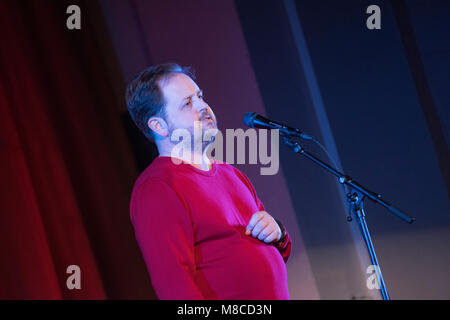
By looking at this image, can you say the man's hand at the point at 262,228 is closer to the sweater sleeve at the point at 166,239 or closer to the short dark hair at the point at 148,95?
the sweater sleeve at the point at 166,239

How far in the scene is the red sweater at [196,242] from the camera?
4.26ft

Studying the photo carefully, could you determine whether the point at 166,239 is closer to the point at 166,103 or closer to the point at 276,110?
the point at 166,103

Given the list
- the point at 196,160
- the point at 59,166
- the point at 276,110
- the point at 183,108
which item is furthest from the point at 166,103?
the point at 276,110

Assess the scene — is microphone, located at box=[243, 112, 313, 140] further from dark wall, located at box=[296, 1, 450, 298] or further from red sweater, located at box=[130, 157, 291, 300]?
dark wall, located at box=[296, 1, 450, 298]

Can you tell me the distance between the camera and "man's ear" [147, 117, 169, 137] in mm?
1590

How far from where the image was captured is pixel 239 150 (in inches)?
104

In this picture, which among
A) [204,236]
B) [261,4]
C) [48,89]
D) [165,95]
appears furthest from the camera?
[261,4]

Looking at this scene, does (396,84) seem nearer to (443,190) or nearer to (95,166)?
(443,190)

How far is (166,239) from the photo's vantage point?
4.28ft

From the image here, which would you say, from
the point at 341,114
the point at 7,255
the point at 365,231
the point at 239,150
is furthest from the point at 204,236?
the point at 341,114

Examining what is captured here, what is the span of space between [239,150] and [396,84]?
976mm

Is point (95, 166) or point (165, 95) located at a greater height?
point (165, 95)

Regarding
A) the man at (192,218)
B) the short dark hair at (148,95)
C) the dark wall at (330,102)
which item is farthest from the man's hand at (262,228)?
the dark wall at (330,102)

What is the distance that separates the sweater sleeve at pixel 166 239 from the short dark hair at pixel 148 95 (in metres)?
0.31
